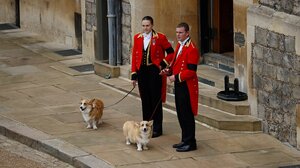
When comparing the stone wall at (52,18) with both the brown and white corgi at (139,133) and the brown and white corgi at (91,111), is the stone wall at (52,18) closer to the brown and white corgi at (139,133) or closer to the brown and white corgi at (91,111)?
the brown and white corgi at (91,111)

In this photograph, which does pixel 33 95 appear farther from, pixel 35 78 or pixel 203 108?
pixel 203 108

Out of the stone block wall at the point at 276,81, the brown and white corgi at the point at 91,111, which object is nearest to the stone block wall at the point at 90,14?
the brown and white corgi at the point at 91,111

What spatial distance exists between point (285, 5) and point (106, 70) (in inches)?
215

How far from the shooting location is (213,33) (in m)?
19.6

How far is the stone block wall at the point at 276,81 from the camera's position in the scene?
15234 millimetres

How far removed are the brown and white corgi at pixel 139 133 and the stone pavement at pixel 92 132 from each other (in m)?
0.12

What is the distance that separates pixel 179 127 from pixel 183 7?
321 centimetres

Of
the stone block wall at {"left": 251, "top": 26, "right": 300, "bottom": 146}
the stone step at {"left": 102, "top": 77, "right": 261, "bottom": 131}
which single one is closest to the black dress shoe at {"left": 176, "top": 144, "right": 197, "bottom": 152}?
the stone step at {"left": 102, "top": 77, "right": 261, "bottom": 131}

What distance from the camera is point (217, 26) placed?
1952 centimetres

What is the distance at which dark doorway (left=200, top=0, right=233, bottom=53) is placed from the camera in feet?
64.0

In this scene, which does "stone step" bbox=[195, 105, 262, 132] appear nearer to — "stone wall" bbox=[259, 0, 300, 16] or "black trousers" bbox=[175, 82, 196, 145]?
"black trousers" bbox=[175, 82, 196, 145]

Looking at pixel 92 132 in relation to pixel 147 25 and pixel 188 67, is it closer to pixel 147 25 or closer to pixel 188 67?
pixel 147 25

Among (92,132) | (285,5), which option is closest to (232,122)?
(285,5)

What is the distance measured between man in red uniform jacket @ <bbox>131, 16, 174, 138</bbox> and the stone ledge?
4.09m
